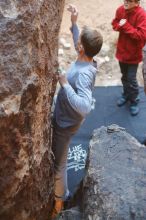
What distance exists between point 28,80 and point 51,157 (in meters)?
0.82

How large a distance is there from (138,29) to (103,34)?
164cm

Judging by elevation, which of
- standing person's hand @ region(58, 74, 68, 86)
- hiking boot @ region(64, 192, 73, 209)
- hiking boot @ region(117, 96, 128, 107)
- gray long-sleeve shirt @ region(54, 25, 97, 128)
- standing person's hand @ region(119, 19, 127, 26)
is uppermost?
standing person's hand @ region(119, 19, 127, 26)

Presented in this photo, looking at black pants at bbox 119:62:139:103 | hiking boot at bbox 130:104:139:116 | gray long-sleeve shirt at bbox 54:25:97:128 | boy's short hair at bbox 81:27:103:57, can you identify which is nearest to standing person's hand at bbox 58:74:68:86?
gray long-sleeve shirt at bbox 54:25:97:128

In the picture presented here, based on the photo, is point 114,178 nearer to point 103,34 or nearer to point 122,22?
point 122,22

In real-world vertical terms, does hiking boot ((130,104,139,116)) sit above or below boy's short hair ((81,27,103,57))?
below

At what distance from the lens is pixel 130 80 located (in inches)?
152

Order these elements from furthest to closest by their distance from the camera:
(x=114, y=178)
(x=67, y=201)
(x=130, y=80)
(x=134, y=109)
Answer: (x=134, y=109) < (x=130, y=80) < (x=67, y=201) < (x=114, y=178)

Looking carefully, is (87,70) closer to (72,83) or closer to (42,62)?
(72,83)

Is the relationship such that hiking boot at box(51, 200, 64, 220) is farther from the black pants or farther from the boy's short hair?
the black pants

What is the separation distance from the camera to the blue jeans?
2596 millimetres

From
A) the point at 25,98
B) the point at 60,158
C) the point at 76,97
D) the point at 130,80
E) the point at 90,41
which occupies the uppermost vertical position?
the point at 90,41

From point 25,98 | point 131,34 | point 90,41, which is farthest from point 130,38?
point 25,98

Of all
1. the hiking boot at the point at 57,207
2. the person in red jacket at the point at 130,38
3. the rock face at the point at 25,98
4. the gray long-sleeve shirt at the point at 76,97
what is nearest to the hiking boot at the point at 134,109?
the person in red jacket at the point at 130,38

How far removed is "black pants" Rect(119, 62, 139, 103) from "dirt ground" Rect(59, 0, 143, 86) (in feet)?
1.65
